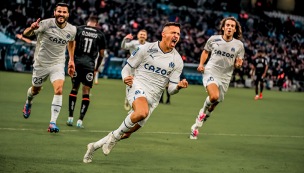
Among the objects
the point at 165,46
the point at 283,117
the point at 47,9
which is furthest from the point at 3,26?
the point at 165,46

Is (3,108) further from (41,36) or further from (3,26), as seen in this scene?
(3,26)

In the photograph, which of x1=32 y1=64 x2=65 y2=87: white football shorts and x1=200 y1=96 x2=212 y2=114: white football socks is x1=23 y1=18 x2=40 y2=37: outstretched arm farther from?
x1=200 y1=96 x2=212 y2=114: white football socks

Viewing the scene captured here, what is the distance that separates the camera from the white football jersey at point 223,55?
29.4 ft

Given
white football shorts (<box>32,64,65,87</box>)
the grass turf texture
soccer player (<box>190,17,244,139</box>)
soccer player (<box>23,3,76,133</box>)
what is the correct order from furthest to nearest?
soccer player (<box>190,17,244,139</box>), white football shorts (<box>32,64,65,87</box>), soccer player (<box>23,3,76,133</box>), the grass turf texture

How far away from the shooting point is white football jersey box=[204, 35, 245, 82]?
8.95 meters

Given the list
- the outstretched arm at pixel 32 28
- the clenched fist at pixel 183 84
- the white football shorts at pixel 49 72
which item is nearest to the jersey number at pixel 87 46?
the white football shorts at pixel 49 72

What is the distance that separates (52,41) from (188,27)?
2969cm

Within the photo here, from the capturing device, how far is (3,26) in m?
30.1

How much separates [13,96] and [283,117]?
8936 millimetres

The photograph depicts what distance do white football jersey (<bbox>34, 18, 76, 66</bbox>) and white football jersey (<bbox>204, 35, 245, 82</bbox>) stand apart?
3.10 meters

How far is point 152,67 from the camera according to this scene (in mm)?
6008

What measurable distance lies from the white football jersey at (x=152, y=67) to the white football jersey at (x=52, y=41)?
8.28ft

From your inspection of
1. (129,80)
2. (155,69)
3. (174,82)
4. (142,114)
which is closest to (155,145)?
(174,82)

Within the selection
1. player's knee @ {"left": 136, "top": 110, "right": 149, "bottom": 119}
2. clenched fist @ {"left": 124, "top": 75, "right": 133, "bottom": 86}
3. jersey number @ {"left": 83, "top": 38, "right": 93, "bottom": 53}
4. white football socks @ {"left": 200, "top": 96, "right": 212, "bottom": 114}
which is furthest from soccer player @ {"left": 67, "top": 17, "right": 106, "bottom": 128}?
player's knee @ {"left": 136, "top": 110, "right": 149, "bottom": 119}
